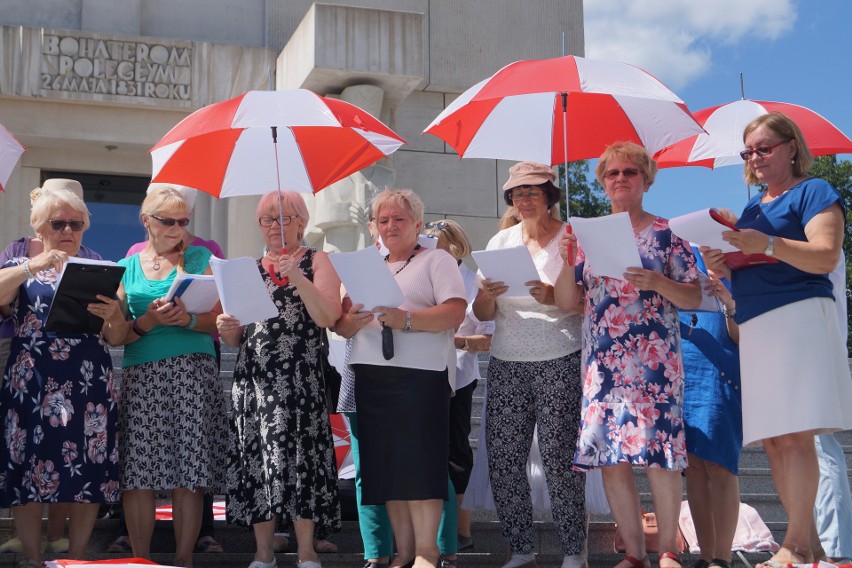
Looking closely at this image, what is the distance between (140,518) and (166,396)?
0.60 meters

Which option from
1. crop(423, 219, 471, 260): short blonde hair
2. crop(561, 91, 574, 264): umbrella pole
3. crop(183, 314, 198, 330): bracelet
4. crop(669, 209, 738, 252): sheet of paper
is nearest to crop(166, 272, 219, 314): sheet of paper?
crop(183, 314, 198, 330): bracelet

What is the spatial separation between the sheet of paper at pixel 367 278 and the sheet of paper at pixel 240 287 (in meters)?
0.36

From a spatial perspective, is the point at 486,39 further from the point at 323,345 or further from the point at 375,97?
the point at 323,345

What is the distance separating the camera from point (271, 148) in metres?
6.19

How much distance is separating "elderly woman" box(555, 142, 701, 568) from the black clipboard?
7.18ft

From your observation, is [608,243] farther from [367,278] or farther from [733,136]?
[733,136]

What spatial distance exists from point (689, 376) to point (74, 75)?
→ 25.9ft

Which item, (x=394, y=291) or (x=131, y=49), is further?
(x=131, y=49)

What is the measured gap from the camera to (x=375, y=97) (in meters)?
10.8

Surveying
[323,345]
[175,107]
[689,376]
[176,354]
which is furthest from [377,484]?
[175,107]

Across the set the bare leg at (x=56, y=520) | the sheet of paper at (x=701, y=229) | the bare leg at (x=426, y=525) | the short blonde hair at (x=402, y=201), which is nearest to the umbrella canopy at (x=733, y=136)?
the sheet of paper at (x=701, y=229)

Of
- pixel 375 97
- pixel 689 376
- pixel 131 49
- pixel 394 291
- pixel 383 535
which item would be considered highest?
pixel 131 49

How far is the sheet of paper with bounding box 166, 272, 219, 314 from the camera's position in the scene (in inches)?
215

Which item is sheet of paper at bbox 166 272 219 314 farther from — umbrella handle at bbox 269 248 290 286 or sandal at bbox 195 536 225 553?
sandal at bbox 195 536 225 553
